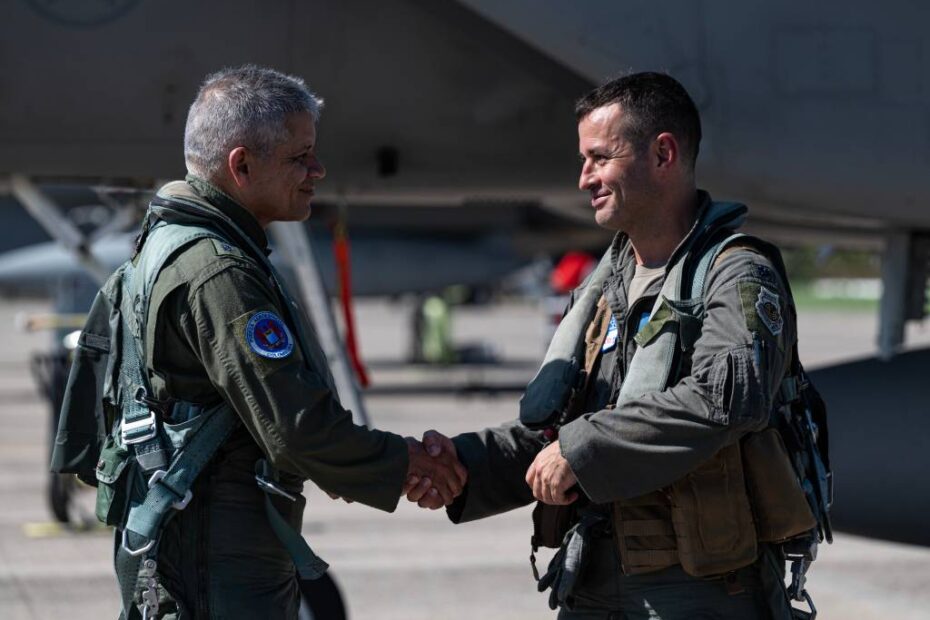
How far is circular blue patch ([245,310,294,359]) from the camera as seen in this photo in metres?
2.43

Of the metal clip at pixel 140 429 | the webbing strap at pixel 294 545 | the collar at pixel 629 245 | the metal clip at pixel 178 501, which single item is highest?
the collar at pixel 629 245

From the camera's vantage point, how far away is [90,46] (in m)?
4.07

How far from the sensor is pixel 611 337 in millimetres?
2701

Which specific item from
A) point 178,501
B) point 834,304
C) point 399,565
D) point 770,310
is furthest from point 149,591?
point 834,304

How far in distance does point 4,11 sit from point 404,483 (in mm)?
2336

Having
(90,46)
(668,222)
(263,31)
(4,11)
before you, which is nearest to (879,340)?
(668,222)

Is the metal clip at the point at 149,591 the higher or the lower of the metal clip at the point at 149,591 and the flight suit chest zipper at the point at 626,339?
the lower

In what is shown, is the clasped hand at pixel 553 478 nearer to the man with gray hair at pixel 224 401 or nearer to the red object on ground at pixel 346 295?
the man with gray hair at pixel 224 401

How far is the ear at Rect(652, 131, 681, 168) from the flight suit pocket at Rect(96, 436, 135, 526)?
1.22m

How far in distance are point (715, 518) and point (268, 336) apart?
0.92 meters

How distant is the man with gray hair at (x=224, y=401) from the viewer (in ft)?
8.03

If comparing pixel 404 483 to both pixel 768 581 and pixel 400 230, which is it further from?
pixel 400 230

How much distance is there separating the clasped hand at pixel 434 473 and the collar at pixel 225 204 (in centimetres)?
57

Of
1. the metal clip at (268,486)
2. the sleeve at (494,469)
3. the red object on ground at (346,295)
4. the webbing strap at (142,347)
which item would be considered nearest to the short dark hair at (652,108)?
the sleeve at (494,469)
